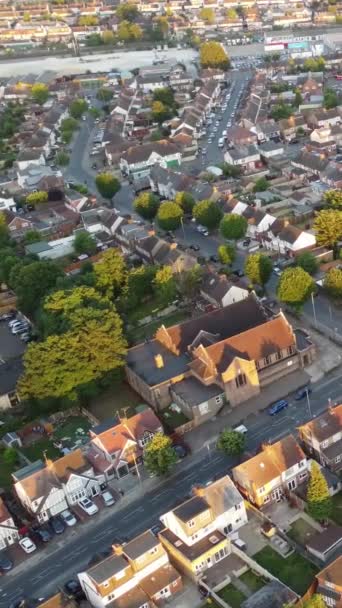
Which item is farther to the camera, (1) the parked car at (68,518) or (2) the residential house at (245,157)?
(2) the residential house at (245,157)

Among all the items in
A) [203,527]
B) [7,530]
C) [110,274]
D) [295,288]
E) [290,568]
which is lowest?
[290,568]

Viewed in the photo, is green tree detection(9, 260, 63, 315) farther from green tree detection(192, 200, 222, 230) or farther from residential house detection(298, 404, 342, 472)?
residential house detection(298, 404, 342, 472)

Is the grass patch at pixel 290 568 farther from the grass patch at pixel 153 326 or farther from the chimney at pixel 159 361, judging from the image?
the grass patch at pixel 153 326

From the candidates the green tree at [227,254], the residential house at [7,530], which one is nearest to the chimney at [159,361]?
the residential house at [7,530]

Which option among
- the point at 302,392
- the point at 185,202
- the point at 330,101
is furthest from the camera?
the point at 330,101

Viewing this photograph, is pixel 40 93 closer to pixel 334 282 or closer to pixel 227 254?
pixel 227 254

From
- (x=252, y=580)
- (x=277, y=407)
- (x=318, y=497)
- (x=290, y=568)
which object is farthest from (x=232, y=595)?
(x=277, y=407)
